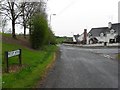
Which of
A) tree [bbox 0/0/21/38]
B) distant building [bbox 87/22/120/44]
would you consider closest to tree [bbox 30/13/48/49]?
tree [bbox 0/0/21/38]

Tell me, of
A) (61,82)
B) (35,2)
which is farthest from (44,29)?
(61,82)

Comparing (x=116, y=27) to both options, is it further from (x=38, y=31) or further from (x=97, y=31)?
(x=38, y=31)

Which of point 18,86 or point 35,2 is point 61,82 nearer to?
point 18,86

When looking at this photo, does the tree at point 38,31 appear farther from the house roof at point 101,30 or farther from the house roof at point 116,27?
the house roof at point 101,30

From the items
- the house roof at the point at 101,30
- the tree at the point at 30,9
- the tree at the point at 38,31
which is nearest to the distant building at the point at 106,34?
the house roof at the point at 101,30

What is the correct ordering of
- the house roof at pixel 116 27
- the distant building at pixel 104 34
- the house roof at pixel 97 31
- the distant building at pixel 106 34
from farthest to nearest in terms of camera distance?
the house roof at pixel 97 31
the house roof at pixel 116 27
the distant building at pixel 104 34
the distant building at pixel 106 34

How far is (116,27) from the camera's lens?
104 m

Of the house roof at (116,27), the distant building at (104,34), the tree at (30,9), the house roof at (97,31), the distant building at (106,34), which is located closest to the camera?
the tree at (30,9)

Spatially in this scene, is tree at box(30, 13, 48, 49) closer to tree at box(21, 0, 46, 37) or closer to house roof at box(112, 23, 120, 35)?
tree at box(21, 0, 46, 37)

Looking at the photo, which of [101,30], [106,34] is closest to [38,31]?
[106,34]

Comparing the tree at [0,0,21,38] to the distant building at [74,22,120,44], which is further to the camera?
the distant building at [74,22,120,44]

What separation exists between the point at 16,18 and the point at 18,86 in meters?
38.5

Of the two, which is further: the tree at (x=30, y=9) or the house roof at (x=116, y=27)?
the house roof at (x=116, y=27)

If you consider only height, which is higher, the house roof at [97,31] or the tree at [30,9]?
the tree at [30,9]
